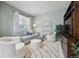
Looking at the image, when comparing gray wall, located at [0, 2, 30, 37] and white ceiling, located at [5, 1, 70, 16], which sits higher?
white ceiling, located at [5, 1, 70, 16]

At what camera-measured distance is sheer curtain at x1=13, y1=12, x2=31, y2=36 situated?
6.01 m

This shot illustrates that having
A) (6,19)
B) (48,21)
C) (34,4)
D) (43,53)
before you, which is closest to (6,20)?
(6,19)

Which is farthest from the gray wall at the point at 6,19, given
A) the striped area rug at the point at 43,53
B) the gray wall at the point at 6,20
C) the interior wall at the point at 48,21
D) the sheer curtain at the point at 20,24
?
the interior wall at the point at 48,21

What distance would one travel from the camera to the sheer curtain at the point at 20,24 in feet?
19.7

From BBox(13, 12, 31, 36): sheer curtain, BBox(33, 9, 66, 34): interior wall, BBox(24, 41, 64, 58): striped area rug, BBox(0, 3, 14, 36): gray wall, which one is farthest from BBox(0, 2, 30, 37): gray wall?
BBox(33, 9, 66, 34): interior wall

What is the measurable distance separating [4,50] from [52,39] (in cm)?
505

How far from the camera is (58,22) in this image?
8.60 meters

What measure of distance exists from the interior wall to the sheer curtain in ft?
3.95

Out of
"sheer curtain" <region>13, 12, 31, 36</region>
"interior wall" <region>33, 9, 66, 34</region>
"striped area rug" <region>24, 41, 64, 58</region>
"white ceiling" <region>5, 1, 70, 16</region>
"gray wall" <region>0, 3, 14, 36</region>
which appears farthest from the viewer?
"interior wall" <region>33, 9, 66, 34</region>

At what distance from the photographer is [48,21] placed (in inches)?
337

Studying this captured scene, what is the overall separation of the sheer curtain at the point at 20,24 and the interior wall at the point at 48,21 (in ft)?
3.95

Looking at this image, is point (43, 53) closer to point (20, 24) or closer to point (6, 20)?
point (6, 20)

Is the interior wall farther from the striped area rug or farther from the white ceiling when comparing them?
the striped area rug

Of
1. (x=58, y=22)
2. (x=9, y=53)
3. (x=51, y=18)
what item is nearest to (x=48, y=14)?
(x=51, y=18)
